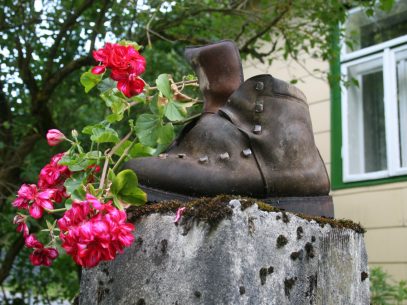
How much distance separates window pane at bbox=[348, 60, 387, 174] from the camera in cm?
457

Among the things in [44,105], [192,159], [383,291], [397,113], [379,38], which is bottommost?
[383,291]

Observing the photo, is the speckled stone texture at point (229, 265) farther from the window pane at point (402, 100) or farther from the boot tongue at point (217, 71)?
the window pane at point (402, 100)

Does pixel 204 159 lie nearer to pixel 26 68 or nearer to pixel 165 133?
pixel 165 133

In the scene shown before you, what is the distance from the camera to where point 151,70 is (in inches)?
147

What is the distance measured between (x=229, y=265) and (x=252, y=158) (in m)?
0.33

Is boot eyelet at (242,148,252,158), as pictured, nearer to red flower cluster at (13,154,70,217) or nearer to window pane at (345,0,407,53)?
red flower cluster at (13,154,70,217)

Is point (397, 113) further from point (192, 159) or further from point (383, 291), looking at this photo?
point (192, 159)

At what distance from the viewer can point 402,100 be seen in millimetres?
4434

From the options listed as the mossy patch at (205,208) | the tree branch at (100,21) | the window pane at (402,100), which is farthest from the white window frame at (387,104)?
the mossy patch at (205,208)

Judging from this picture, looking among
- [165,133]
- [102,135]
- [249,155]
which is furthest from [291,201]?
[102,135]

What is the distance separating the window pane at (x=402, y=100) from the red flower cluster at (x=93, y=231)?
11.7ft

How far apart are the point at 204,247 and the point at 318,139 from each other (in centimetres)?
373

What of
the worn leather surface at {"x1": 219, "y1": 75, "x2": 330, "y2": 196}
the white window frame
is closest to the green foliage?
the white window frame

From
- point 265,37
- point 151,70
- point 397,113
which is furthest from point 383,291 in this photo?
point 151,70
